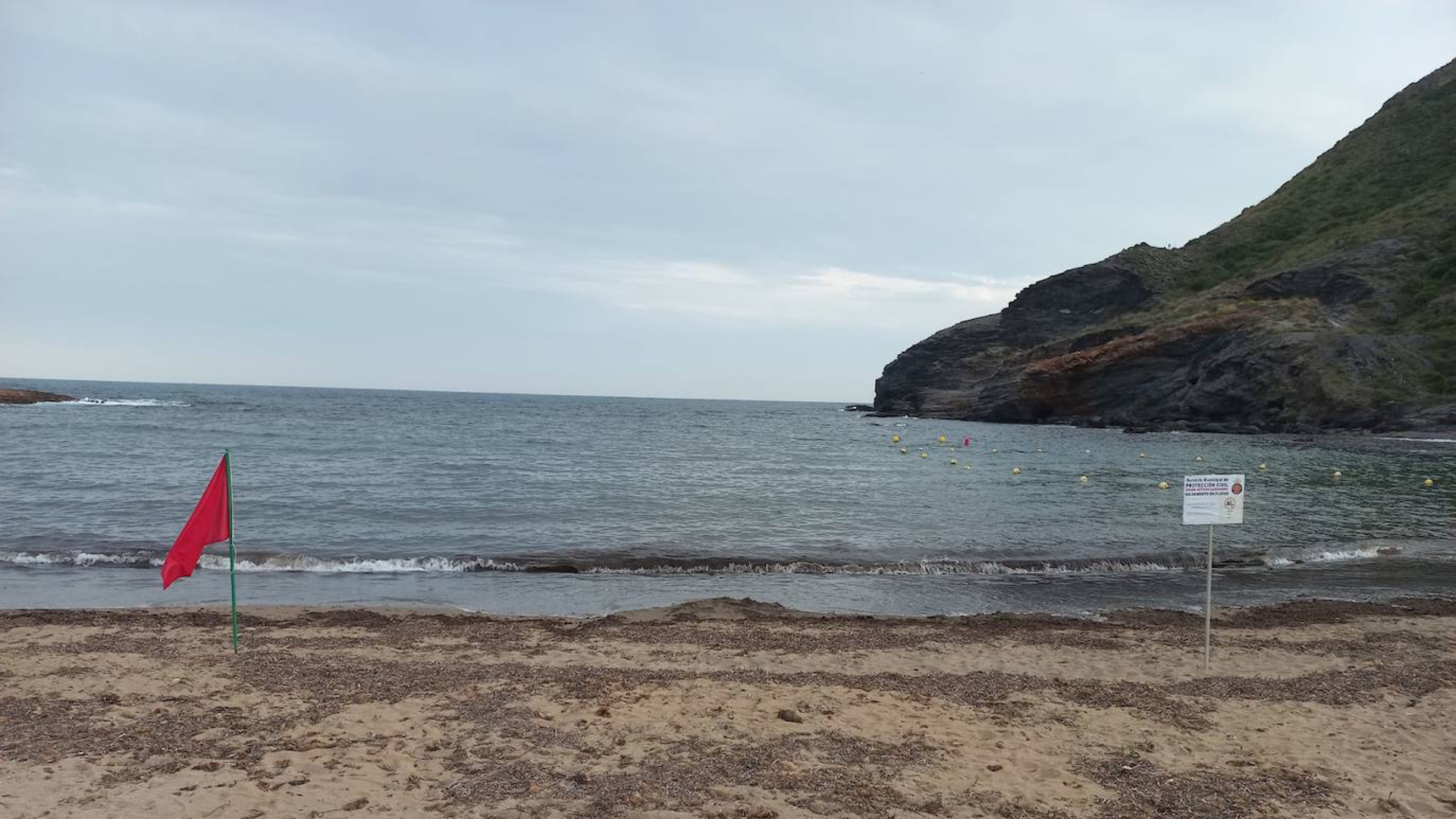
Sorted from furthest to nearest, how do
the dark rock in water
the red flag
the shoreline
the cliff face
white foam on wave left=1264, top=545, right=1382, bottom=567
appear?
the dark rock in water → the cliff face → white foam on wave left=1264, top=545, right=1382, bottom=567 → the shoreline → the red flag

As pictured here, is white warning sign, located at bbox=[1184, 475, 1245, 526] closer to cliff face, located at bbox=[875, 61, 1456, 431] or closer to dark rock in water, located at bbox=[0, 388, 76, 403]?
cliff face, located at bbox=[875, 61, 1456, 431]

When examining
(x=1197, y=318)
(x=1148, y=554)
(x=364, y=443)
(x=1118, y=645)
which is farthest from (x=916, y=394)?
(x=1118, y=645)

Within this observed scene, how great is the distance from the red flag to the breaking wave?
7.31m

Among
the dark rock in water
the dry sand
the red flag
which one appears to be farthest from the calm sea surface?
the dark rock in water

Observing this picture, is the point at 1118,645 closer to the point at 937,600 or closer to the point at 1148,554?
the point at 937,600

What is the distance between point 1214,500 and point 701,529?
13.1 meters

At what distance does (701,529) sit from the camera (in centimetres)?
2048

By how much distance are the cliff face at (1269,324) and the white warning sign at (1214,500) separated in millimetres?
61005

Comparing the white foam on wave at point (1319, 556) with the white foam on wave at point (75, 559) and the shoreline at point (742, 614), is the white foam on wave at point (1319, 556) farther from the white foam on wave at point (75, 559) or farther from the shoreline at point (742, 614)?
the white foam on wave at point (75, 559)

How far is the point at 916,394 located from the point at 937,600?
342 feet

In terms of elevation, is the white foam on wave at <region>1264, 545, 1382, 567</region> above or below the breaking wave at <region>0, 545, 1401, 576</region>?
above

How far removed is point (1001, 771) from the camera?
616 centimetres

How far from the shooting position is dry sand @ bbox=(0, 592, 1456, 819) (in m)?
5.63

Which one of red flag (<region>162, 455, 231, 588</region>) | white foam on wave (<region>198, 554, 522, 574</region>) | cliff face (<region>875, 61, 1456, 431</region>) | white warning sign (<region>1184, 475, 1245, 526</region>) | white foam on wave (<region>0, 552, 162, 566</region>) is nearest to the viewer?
red flag (<region>162, 455, 231, 588</region>)
